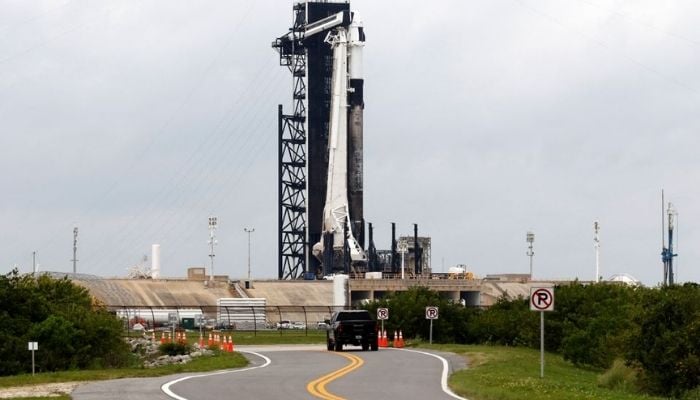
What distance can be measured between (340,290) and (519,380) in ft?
294

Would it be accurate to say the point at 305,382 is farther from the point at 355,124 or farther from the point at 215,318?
the point at 355,124

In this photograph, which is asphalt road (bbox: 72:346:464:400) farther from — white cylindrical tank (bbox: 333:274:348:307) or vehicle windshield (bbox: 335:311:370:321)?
white cylindrical tank (bbox: 333:274:348:307)

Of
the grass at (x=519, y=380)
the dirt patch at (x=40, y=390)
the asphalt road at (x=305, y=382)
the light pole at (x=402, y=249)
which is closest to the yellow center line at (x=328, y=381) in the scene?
the asphalt road at (x=305, y=382)

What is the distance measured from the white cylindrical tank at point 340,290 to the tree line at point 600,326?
134 feet

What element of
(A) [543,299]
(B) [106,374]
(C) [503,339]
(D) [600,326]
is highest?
(A) [543,299]

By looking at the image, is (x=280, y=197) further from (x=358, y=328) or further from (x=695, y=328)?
(x=695, y=328)

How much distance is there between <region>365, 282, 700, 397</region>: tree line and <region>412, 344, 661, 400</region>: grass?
1726 millimetres

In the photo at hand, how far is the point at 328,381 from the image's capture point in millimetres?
35469

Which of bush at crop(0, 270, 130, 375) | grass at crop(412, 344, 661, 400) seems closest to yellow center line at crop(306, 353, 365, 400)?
grass at crop(412, 344, 661, 400)

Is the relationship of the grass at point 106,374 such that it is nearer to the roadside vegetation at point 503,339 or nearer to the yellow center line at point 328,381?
the roadside vegetation at point 503,339

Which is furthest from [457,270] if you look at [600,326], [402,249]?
[600,326]

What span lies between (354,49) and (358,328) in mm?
83615

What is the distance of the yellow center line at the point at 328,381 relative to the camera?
98.0 feet

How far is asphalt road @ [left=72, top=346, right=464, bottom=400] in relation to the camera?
99.7 ft
